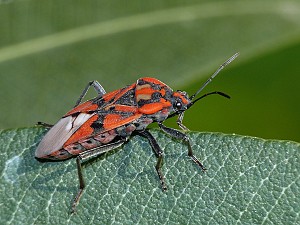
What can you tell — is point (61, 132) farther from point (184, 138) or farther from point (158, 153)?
point (184, 138)

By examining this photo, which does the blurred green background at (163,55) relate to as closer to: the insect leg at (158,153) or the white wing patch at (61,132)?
the white wing patch at (61,132)

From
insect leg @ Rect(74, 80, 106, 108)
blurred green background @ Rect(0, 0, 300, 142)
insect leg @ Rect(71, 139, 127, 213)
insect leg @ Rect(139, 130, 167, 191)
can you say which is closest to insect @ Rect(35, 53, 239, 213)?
insect leg @ Rect(71, 139, 127, 213)

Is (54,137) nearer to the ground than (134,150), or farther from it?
farther from it

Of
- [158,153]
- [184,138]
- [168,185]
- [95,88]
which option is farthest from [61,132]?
[168,185]

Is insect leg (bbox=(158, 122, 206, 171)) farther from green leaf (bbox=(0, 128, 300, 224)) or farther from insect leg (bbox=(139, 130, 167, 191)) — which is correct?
insect leg (bbox=(139, 130, 167, 191))

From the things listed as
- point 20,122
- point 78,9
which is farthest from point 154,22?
point 20,122

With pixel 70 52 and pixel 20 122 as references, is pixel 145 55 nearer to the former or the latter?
pixel 70 52

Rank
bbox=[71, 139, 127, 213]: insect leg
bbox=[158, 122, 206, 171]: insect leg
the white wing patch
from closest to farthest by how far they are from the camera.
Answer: bbox=[158, 122, 206, 171]: insect leg → bbox=[71, 139, 127, 213]: insect leg → the white wing patch

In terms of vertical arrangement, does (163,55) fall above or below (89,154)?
above
